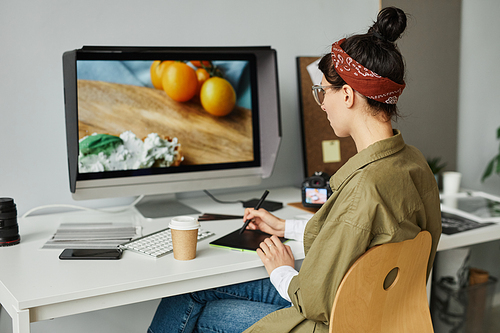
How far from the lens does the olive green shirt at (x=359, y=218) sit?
30.6 inches

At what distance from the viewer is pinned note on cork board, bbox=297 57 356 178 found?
6.31 ft

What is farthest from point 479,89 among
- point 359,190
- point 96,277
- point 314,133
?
point 96,277

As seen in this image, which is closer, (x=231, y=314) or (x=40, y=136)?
(x=231, y=314)

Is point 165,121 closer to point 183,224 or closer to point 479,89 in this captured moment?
point 183,224

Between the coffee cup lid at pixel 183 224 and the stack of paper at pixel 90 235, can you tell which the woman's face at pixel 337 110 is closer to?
the coffee cup lid at pixel 183 224

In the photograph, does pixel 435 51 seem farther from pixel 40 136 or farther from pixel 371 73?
pixel 40 136

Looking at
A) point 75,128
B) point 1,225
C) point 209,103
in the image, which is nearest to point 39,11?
point 75,128

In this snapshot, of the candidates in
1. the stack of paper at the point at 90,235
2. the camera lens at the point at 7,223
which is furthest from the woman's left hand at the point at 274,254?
the camera lens at the point at 7,223

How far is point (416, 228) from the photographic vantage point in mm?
840

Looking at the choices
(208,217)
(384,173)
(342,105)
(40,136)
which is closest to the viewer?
(384,173)

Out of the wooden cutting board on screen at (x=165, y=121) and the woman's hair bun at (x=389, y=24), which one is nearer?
the woman's hair bun at (x=389, y=24)

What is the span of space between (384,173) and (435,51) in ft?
5.42

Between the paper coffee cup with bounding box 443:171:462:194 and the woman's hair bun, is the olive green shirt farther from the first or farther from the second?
the paper coffee cup with bounding box 443:171:462:194

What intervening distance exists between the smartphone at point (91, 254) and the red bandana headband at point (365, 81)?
2.27 ft
